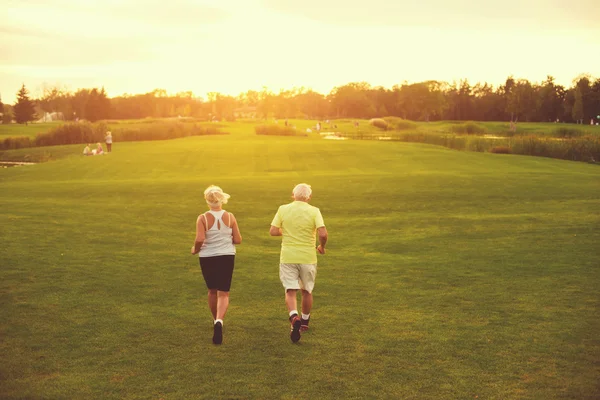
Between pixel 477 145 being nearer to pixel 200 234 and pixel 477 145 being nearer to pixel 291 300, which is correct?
pixel 291 300

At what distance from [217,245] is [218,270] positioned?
386 mm

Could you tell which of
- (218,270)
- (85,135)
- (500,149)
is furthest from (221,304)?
(85,135)

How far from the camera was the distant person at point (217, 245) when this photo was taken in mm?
8445

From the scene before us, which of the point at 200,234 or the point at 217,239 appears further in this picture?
the point at 217,239

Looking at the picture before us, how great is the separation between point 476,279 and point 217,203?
22.7 ft

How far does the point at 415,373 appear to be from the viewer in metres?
7.43

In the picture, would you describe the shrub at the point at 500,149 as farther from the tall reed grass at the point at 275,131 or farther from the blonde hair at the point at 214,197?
the blonde hair at the point at 214,197

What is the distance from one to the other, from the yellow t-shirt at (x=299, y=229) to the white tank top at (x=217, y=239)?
30.6 inches

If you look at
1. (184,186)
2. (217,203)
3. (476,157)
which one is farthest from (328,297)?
(476,157)

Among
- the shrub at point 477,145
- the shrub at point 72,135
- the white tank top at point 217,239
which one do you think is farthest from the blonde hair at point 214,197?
the shrub at point 72,135

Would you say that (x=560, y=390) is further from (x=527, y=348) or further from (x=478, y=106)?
(x=478, y=106)

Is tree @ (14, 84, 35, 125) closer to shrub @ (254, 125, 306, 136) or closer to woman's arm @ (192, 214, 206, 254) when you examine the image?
shrub @ (254, 125, 306, 136)

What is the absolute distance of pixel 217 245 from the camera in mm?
8562

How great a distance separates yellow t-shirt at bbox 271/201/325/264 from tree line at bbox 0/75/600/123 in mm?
120895
